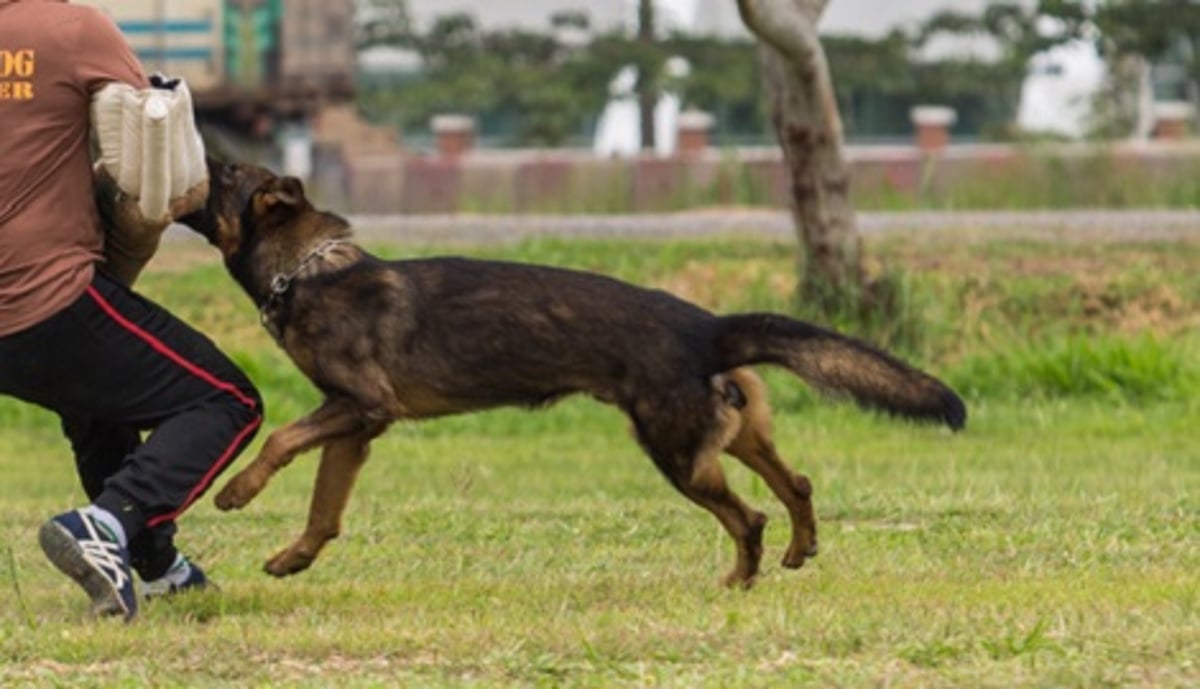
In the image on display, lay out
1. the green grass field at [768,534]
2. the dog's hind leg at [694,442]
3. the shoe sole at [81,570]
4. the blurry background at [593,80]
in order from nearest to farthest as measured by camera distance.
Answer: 1. the green grass field at [768,534]
2. the shoe sole at [81,570]
3. the dog's hind leg at [694,442]
4. the blurry background at [593,80]

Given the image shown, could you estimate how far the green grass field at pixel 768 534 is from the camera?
7426 millimetres

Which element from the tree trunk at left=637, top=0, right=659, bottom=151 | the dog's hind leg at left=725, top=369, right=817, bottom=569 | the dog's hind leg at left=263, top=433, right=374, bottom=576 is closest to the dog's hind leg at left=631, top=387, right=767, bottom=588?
the dog's hind leg at left=725, top=369, right=817, bottom=569

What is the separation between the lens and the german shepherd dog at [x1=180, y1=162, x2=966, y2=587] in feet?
28.9

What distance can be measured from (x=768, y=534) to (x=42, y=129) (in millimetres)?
3493

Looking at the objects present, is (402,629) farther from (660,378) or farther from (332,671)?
(660,378)

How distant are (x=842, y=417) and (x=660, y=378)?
7.58m

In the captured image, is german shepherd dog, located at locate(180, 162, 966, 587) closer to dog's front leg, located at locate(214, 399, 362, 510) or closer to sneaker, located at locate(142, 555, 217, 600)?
dog's front leg, located at locate(214, 399, 362, 510)

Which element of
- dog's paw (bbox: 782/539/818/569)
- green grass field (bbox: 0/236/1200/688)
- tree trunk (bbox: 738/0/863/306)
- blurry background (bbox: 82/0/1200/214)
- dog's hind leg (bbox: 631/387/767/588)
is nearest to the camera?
green grass field (bbox: 0/236/1200/688)

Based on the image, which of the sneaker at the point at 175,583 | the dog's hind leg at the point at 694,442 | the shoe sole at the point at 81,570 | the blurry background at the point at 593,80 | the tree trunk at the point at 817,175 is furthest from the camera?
the blurry background at the point at 593,80

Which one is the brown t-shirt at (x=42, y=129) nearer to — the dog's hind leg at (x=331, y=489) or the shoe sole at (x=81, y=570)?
the shoe sole at (x=81, y=570)

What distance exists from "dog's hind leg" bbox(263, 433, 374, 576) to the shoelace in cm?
80

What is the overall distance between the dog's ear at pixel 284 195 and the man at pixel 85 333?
53 centimetres

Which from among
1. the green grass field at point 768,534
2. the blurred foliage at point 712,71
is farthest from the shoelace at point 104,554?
the blurred foliage at point 712,71

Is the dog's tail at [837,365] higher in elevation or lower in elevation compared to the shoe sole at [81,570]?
higher
